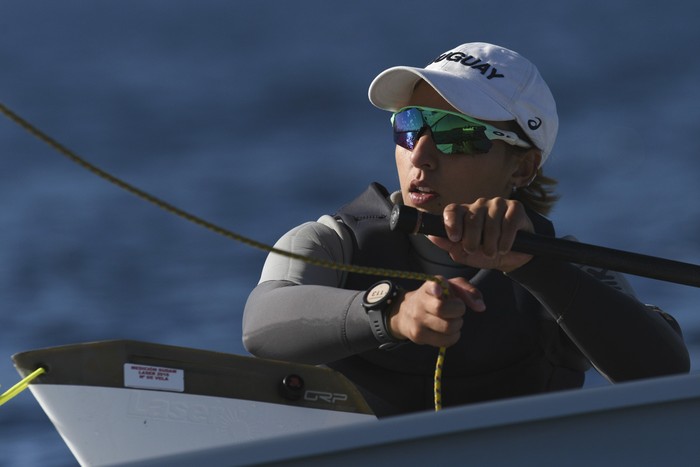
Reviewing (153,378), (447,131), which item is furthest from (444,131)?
(153,378)

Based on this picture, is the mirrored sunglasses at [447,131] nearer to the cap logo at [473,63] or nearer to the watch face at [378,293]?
the cap logo at [473,63]

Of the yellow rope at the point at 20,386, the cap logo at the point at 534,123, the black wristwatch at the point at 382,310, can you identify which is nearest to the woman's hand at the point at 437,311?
the black wristwatch at the point at 382,310

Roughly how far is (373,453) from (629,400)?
0.41 metres

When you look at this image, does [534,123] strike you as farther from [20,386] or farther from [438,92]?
[20,386]

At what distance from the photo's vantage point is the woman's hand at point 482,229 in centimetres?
232

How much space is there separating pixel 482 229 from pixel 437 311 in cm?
20

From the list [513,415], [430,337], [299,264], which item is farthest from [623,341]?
[513,415]

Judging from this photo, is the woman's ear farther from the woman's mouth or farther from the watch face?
the watch face

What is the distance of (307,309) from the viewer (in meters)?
2.66

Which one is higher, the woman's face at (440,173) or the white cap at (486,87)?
the white cap at (486,87)

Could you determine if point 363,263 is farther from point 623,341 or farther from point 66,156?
point 66,156

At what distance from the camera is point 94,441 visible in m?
2.48

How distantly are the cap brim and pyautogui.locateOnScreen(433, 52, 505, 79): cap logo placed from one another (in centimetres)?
10

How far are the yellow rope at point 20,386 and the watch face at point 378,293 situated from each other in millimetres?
720
